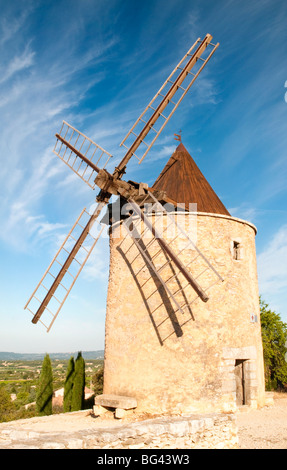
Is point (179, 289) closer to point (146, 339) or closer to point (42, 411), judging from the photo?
point (146, 339)

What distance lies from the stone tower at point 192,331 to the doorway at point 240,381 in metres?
0.02

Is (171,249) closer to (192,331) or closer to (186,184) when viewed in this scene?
(192,331)

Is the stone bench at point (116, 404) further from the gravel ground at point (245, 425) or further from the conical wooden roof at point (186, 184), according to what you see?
the conical wooden roof at point (186, 184)

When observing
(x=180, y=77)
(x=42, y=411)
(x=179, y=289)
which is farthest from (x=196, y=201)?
(x=42, y=411)

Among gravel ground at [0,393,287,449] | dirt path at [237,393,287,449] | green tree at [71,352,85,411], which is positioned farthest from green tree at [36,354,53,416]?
dirt path at [237,393,287,449]

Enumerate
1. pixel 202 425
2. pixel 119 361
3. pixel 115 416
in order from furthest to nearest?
pixel 119 361, pixel 115 416, pixel 202 425

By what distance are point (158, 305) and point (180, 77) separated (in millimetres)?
5661

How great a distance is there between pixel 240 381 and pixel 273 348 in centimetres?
770

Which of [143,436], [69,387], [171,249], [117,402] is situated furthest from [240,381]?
[69,387]

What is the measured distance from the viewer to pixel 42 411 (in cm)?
1295

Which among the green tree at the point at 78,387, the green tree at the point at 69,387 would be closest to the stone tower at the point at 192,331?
the green tree at the point at 78,387

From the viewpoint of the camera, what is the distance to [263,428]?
23.0 feet

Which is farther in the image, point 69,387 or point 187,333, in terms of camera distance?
point 69,387

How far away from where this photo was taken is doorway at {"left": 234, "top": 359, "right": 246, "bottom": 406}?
28.6 feet
